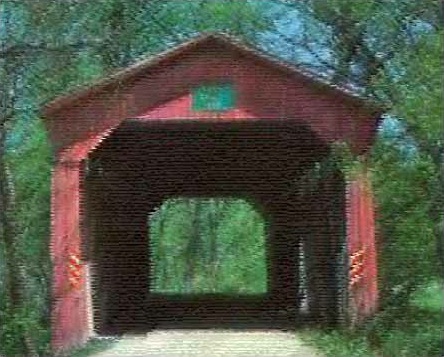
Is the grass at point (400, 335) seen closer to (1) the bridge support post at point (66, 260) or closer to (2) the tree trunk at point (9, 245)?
(1) the bridge support post at point (66, 260)

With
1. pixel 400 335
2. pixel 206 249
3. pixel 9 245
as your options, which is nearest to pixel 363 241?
pixel 400 335

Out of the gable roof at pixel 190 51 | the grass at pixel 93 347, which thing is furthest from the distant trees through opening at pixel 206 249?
the gable roof at pixel 190 51

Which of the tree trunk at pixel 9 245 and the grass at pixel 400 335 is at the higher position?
the tree trunk at pixel 9 245

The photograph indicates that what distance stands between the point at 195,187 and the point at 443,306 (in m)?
0.50

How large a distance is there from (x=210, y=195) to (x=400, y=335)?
0.43 meters

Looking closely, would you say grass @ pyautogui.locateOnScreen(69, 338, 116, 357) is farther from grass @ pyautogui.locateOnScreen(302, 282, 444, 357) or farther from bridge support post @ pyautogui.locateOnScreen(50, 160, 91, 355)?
grass @ pyautogui.locateOnScreen(302, 282, 444, 357)

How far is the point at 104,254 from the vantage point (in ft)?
13.0

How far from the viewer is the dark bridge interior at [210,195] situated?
3.92 meters

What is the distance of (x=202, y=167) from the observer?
3.96 meters

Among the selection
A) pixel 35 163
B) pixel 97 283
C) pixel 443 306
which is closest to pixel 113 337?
pixel 97 283

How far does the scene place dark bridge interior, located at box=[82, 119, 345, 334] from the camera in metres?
3.92

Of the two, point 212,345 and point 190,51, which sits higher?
point 190,51

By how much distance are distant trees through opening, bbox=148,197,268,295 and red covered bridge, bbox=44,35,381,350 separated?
0.08ft

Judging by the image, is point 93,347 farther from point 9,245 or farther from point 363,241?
A: point 363,241
